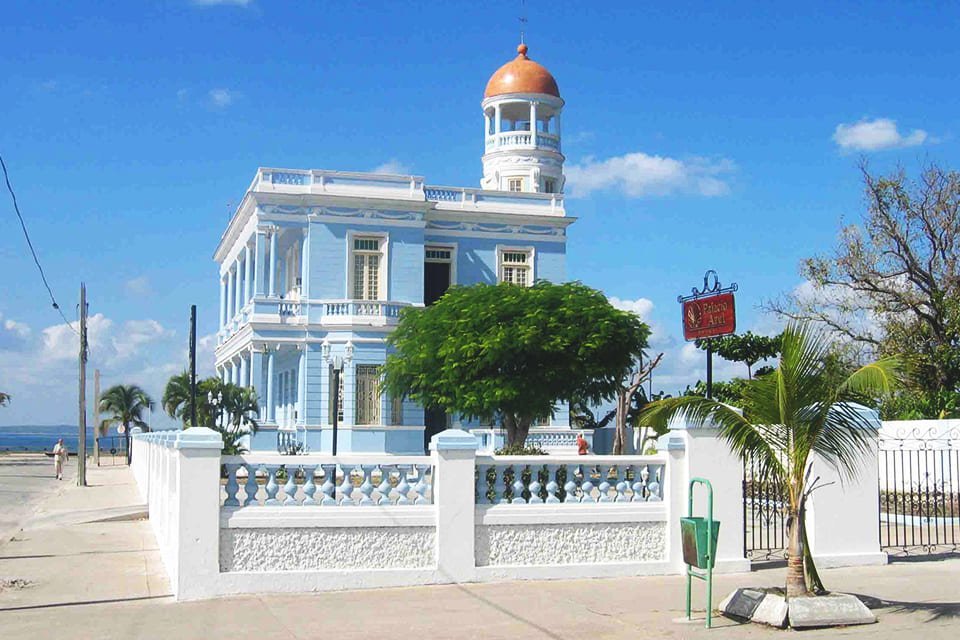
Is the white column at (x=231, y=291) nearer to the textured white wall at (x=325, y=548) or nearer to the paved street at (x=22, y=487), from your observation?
the paved street at (x=22, y=487)

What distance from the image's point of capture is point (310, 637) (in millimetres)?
9641

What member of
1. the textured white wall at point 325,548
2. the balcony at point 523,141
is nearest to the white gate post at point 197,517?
the textured white wall at point 325,548

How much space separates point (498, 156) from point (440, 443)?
110 ft

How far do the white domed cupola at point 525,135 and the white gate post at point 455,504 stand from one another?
104 feet

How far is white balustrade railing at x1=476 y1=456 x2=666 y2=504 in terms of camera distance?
41.0ft

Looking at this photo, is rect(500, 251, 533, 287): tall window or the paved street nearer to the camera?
the paved street

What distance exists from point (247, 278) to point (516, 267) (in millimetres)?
9798

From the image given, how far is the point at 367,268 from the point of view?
123 feet

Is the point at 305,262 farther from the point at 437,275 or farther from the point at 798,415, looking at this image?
the point at 798,415

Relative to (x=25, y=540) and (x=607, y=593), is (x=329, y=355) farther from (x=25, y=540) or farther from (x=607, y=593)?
(x=607, y=593)

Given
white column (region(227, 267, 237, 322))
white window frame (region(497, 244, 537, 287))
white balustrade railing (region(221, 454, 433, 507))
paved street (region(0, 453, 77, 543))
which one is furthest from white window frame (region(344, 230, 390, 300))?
Result: white balustrade railing (region(221, 454, 433, 507))

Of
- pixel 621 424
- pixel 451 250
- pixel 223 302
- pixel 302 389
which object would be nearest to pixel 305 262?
pixel 302 389

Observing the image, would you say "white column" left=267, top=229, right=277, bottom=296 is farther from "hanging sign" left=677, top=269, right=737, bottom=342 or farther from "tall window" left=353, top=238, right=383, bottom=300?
"hanging sign" left=677, top=269, right=737, bottom=342

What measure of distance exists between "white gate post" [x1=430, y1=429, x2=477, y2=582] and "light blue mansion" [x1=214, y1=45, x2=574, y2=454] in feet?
76.0
